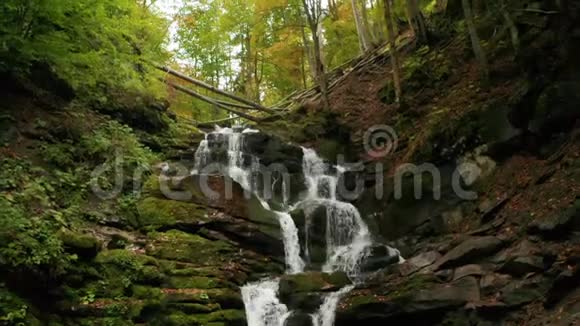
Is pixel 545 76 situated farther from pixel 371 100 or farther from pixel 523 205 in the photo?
pixel 371 100

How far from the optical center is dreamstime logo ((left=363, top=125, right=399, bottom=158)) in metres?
15.7

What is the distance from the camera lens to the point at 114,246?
10008mm

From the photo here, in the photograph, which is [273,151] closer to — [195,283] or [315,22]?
[315,22]

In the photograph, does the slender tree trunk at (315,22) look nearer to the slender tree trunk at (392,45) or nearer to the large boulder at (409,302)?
the slender tree trunk at (392,45)

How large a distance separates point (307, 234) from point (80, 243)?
20.4ft

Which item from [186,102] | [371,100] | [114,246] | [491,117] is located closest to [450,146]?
[491,117]

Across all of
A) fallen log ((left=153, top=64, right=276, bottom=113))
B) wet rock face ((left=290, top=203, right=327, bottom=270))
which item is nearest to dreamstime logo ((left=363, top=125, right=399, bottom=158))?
wet rock face ((left=290, top=203, right=327, bottom=270))

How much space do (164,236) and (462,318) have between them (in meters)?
6.64

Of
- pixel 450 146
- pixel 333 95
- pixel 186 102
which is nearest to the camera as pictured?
pixel 450 146

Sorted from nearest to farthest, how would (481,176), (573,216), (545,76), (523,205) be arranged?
1. (573,216)
2. (523,205)
3. (545,76)
4. (481,176)

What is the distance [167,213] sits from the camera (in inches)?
462

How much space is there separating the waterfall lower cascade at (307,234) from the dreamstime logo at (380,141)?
55.5 inches

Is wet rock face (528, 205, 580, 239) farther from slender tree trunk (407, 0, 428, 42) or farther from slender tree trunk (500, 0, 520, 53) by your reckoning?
slender tree trunk (407, 0, 428, 42)
